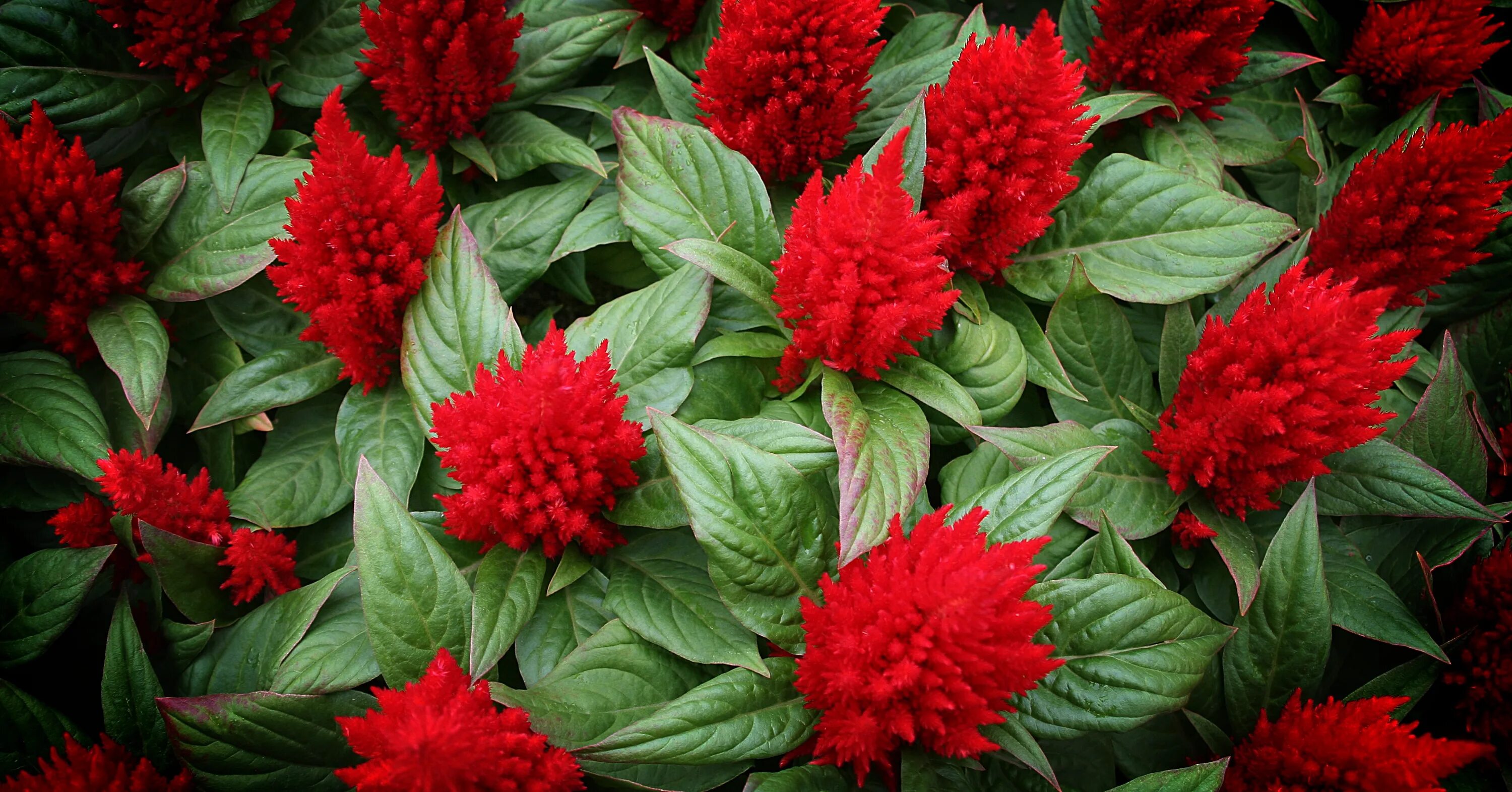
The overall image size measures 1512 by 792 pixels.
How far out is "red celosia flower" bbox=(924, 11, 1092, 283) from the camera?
1.41 meters

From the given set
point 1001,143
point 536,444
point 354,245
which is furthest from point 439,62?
point 1001,143

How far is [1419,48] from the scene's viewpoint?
1.93 meters

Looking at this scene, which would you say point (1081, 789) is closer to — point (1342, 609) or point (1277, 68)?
point (1342, 609)

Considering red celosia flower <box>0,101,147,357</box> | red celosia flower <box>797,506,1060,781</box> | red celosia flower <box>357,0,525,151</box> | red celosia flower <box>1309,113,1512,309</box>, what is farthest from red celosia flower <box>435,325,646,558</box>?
red celosia flower <box>1309,113,1512,309</box>

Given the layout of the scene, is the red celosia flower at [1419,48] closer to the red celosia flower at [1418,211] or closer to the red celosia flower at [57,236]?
the red celosia flower at [1418,211]

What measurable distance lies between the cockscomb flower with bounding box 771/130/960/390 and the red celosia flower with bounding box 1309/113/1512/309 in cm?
91

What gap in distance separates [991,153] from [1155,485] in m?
0.69

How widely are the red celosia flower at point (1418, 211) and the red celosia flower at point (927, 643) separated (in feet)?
3.55

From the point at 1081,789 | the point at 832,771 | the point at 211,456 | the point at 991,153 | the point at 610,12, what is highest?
the point at 610,12

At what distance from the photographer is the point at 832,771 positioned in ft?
4.46

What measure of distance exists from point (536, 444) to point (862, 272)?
22.1 inches

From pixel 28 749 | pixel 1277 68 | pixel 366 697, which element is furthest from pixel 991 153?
pixel 28 749

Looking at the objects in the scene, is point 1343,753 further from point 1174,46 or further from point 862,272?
point 1174,46

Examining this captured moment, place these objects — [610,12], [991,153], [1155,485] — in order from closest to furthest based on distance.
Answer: [991,153]
[1155,485]
[610,12]
